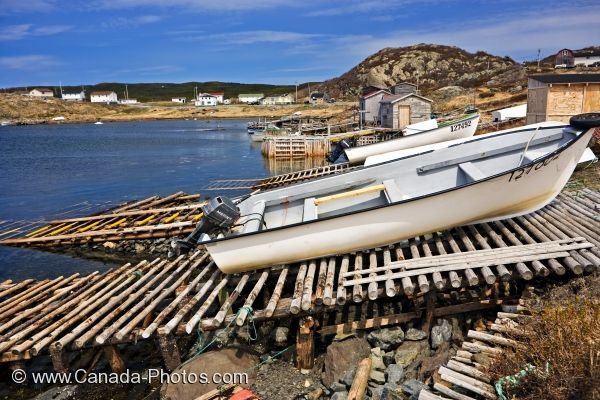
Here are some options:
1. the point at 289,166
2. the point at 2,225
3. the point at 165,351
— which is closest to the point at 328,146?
the point at 289,166

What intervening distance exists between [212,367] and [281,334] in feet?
4.95

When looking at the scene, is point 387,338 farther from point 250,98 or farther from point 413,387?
point 250,98

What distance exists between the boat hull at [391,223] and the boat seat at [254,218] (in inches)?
25.6

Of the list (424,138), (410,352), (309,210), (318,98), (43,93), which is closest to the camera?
(410,352)

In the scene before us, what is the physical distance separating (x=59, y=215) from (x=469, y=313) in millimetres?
21127

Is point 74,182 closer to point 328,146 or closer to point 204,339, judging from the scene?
point 328,146

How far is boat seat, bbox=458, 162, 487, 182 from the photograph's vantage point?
890 centimetres

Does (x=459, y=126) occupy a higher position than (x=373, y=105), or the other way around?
(x=373, y=105)

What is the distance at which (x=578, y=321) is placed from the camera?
433cm

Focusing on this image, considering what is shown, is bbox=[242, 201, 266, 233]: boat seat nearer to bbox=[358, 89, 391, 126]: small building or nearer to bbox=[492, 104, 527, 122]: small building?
bbox=[492, 104, 527, 122]: small building

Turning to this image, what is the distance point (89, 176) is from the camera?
33.6 metres

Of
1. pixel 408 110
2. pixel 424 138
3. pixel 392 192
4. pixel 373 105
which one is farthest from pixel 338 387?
pixel 373 105

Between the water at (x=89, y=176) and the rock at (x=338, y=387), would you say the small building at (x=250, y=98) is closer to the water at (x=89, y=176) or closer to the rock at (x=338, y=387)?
the water at (x=89, y=176)
